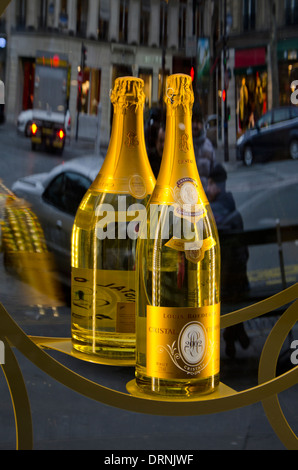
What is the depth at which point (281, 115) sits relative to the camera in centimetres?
122

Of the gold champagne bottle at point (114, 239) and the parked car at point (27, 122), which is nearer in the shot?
the gold champagne bottle at point (114, 239)

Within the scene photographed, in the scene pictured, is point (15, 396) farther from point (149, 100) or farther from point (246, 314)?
point (149, 100)

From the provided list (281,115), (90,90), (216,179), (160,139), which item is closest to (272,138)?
(281,115)

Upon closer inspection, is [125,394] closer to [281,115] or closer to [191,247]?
[191,247]

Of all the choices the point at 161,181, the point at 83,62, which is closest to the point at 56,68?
the point at 83,62

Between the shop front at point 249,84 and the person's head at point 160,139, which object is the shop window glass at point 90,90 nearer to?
the person's head at point 160,139

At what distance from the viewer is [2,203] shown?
1.06m

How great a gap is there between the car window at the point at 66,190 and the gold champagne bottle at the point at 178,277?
0.91 feet

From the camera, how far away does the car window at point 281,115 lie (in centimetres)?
120

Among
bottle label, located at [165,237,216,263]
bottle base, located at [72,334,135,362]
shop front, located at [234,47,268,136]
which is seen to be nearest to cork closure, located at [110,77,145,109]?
bottle label, located at [165,237,216,263]

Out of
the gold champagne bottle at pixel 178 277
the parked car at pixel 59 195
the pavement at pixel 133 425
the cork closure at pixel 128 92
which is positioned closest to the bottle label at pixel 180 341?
the gold champagne bottle at pixel 178 277

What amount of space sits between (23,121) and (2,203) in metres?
0.14

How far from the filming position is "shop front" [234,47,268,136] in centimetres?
114

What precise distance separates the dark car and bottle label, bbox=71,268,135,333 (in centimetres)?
52
